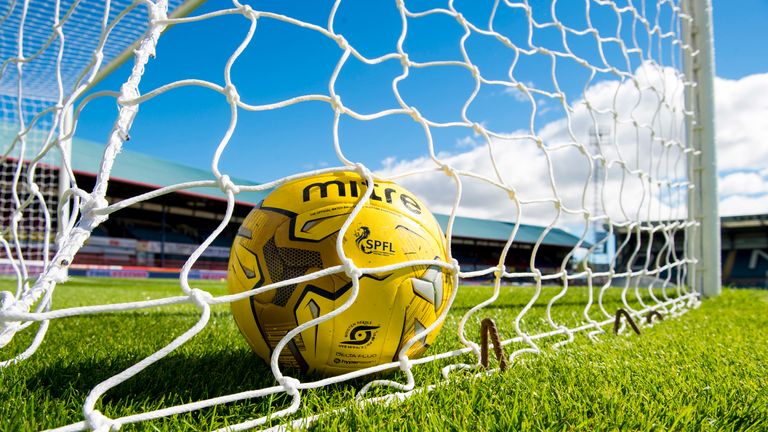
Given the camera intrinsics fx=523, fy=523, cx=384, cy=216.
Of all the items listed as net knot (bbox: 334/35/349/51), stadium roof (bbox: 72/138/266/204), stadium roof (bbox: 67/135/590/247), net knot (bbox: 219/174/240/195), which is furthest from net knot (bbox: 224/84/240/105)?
stadium roof (bbox: 72/138/266/204)

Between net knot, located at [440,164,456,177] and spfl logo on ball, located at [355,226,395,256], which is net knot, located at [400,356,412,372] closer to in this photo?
spfl logo on ball, located at [355,226,395,256]

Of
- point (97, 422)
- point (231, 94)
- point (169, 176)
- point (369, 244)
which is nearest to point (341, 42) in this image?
point (231, 94)

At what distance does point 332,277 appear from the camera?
4.69ft

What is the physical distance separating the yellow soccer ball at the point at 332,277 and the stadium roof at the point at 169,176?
2187cm

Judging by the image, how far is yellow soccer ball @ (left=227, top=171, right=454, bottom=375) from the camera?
56.9 inches

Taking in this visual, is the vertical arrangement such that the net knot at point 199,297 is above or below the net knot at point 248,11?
below

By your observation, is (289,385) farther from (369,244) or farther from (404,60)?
(404,60)

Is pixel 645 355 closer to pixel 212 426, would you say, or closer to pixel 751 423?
pixel 751 423

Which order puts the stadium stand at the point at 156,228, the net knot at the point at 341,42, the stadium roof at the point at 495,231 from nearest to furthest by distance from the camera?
1. the net knot at the point at 341,42
2. the stadium stand at the point at 156,228
3. the stadium roof at the point at 495,231

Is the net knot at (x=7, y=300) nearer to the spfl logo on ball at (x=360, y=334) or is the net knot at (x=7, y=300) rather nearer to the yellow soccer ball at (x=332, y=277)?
the yellow soccer ball at (x=332, y=277)

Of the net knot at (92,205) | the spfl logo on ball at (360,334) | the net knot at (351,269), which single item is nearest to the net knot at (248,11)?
the net knot at (92,205)

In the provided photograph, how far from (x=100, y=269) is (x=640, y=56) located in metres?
21.6

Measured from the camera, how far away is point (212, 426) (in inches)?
46.6

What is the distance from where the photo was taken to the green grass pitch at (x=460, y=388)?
1216mm
